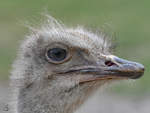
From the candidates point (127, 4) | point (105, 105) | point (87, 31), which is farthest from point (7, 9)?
point (87, 31)

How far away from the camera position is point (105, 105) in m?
12.5

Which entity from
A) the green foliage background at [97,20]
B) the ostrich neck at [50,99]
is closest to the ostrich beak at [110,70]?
the ostrich neck at [50,99]

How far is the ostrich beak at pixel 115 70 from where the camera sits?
6.35m

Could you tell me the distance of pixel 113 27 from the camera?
983cm

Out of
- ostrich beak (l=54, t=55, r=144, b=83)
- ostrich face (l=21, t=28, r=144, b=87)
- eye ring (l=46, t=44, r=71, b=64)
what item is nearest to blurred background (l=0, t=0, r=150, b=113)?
ostrich face (l=21, t=28, r=144, b=87)

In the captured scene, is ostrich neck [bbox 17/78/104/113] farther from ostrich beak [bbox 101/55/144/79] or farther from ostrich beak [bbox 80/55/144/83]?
ostrich beak [bbox 101/55/144/79]

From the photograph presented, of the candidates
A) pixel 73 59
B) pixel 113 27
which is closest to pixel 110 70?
pixel 73 59

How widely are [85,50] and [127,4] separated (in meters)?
14.3

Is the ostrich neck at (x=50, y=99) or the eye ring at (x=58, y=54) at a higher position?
the eye ring at (x=58, y=54)

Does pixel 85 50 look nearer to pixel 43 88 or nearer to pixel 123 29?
pixel 43 88

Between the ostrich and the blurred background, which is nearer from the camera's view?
the ostrich

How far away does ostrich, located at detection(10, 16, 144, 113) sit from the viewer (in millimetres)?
6445

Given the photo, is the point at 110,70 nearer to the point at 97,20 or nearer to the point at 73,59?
the point at 73,59

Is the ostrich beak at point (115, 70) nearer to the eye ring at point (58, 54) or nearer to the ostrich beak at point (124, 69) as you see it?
the ostrich beak at point (124, 69)
